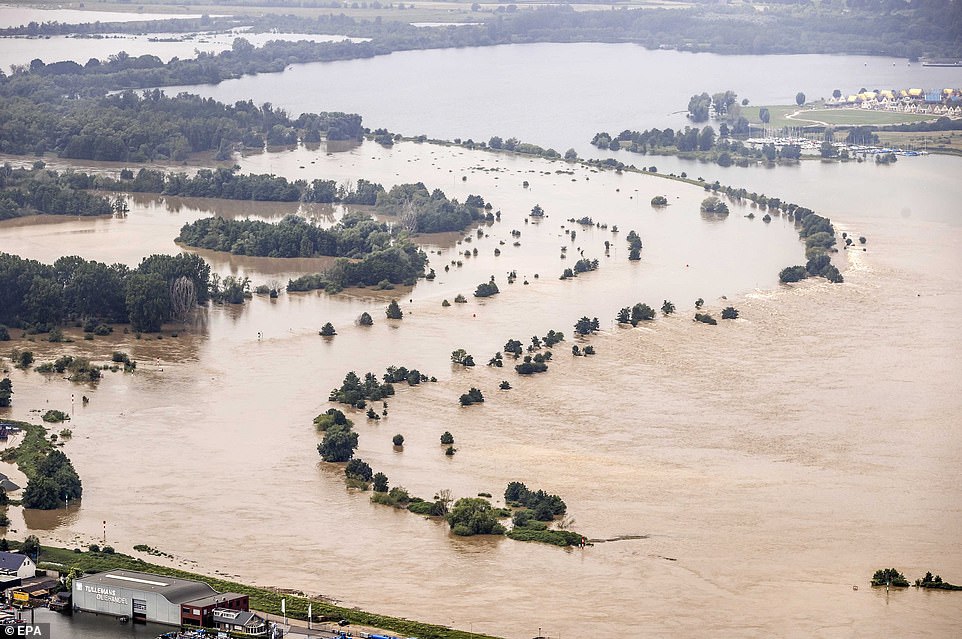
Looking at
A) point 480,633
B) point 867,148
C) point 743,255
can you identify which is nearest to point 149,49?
point 867,148

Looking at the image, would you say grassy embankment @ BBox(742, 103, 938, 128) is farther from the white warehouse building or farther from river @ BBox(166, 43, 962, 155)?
the white warehouse building

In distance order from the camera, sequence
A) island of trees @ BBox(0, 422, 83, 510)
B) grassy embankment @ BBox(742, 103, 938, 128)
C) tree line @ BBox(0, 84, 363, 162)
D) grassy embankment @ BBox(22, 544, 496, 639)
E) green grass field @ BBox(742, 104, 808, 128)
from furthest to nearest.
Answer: green grass field @ BBox(742, 104, 808, 128), grassy embankment @ BBox(742, 103, 938, 128), tree line @ BBox(0, 84, 363, 162), island of trees @ BBox(0, 422, 83, 510), grassy embankment @ BBox(22, 544, 496, 639)

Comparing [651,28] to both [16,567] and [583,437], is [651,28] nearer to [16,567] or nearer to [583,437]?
[583,437]

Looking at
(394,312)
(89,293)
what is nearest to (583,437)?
(394,312)

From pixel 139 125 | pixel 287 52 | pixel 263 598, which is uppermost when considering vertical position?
pixel 287 52

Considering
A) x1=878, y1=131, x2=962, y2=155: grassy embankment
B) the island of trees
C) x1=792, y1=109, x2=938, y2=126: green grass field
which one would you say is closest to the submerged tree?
the island of trees

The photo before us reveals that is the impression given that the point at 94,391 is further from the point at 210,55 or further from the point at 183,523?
the point at 210,55
